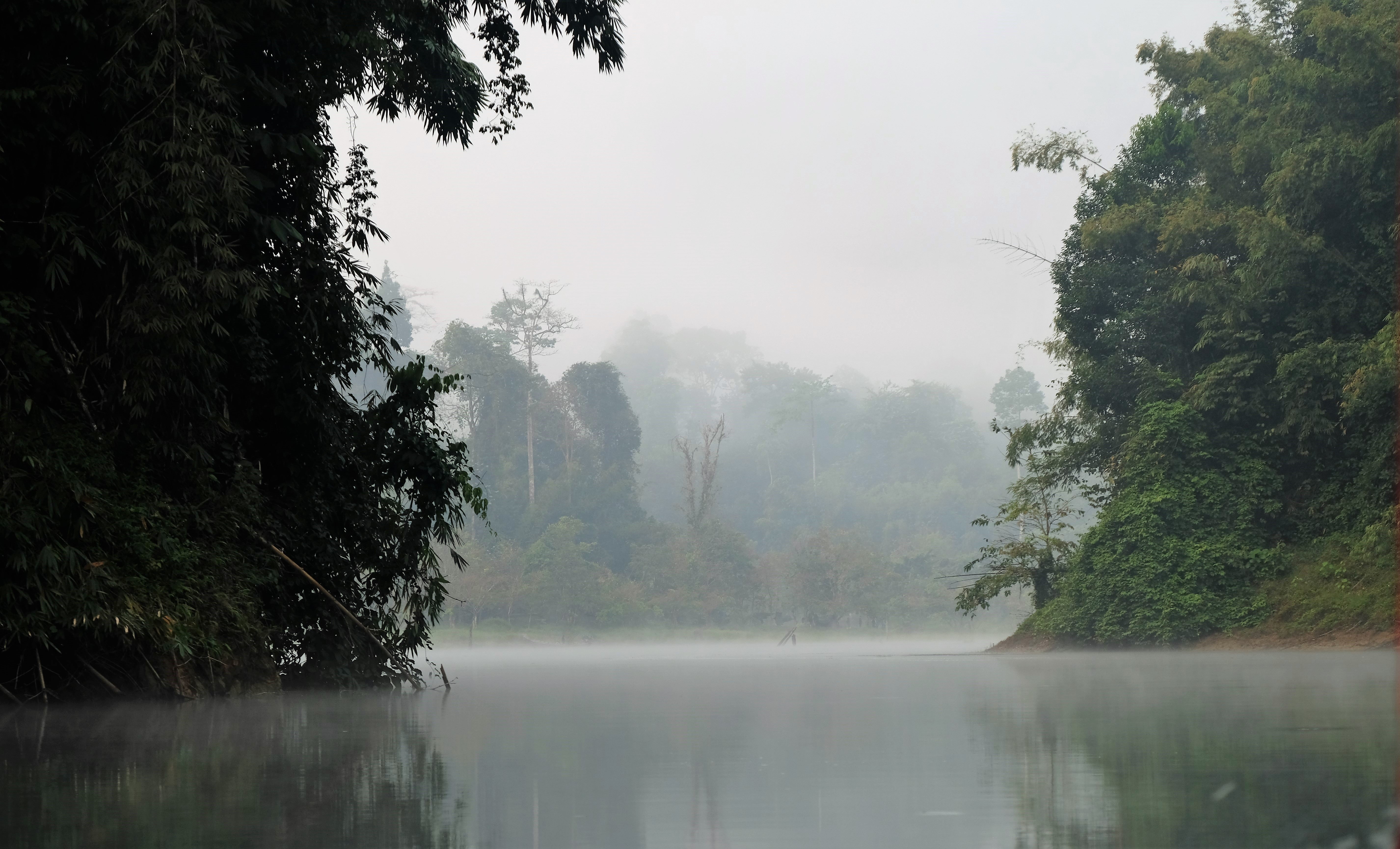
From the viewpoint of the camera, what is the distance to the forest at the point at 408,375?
304 inches

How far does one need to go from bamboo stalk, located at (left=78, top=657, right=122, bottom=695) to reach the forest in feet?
0.19

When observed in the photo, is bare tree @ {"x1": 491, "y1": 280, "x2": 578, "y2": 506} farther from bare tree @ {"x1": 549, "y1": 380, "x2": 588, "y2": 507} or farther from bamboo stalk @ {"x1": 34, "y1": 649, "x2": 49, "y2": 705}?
bamboo stalk @ {"x1": 34, "y1": 649, "x2": 49, "y2": 705}

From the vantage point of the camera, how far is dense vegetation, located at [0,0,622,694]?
755 cm

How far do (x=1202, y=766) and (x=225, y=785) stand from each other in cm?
332

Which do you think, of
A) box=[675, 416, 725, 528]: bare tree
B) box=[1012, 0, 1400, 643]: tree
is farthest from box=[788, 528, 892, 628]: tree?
box=[1012, 0, 1400, 643]: tree

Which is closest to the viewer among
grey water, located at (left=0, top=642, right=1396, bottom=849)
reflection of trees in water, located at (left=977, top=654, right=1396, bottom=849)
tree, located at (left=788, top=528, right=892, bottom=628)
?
reflection of trees in water, located at (left=977, top=654, right=1396, bottom=849)

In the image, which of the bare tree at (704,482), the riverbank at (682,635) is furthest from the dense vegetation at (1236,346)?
the bare tree at (704,482)

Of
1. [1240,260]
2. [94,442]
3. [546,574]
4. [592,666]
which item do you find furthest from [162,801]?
[546,574]

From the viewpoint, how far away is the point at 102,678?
8.83 meters

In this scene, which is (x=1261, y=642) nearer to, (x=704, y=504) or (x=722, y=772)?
(x=722, y=772)

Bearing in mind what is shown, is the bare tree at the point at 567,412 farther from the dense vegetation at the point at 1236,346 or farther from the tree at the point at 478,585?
the dense vegetation at the point at 1236,346

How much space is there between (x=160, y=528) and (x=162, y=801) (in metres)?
4.85

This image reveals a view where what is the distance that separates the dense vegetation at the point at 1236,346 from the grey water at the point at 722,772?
1243 centimetres

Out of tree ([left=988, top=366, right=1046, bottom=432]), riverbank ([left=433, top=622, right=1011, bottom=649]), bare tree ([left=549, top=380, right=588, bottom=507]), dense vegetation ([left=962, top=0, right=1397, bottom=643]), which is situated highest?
tree ([left=988, top=366, right=1046, bottom=432])
